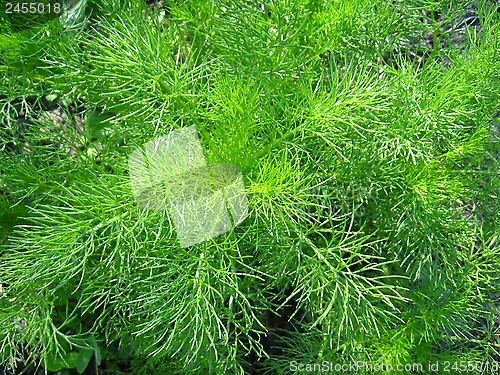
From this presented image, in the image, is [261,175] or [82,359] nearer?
[261,175]

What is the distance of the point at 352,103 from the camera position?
911 millimetres

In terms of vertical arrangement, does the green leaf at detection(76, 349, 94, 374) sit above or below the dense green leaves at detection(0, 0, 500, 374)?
below

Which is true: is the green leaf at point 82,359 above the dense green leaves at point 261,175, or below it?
below

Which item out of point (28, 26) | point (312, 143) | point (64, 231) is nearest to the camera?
point (64, 231)

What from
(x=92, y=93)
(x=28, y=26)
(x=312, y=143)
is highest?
(x=28, y=26)

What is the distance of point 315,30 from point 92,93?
1.52 ft

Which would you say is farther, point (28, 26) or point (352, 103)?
point (28, 26)

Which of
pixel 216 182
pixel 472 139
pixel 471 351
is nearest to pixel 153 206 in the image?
pixel 216 182

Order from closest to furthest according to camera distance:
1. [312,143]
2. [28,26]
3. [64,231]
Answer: [64,231], [312,143], [28,26]

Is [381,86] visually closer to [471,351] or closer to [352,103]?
[352,103]

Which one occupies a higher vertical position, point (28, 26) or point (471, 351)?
point (28, 26)

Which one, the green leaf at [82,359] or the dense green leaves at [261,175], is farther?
the green leaf at [82,359]

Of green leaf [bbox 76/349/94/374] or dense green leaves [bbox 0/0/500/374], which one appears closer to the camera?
dense green leaves [bbox 0/0/500/374]

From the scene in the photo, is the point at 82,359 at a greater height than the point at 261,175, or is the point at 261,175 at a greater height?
the point at 261,175
